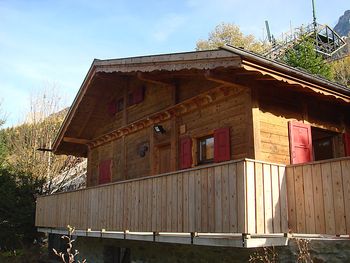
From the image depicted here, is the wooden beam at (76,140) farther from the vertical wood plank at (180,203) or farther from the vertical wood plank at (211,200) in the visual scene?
the vertical wood plank at (211,200)

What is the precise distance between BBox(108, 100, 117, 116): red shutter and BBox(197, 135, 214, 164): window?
17.7ft

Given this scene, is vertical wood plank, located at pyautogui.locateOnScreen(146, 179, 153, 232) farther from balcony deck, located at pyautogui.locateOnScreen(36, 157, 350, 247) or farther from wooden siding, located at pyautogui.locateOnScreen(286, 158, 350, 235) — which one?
wooden siding, located at pyautogui.locateOnScreen(286, 158, 350, 235)

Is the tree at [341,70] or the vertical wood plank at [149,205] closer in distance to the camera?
the vertical wood plank at [149,205]

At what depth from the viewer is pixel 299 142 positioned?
31.0 feet

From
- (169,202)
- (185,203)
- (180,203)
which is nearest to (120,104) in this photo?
(169,202)

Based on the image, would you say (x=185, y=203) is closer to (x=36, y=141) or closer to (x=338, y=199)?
(x=338, y=199)

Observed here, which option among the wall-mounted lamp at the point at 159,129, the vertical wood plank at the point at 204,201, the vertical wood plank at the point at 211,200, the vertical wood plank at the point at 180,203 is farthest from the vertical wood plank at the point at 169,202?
the wall-mounted lamp at the point at 159,129

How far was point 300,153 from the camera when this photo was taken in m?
9.40

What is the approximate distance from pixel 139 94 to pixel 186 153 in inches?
144

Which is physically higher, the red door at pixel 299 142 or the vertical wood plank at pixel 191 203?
the red door at pixel 299 142

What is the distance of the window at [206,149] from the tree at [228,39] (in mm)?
30110

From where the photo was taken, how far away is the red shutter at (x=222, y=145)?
9.38m

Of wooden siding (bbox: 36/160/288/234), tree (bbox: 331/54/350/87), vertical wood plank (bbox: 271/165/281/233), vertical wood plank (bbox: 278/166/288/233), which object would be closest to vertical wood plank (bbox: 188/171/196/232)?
wooden siding (bbox: 36/160/288/234)

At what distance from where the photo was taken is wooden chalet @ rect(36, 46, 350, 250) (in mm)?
6855
